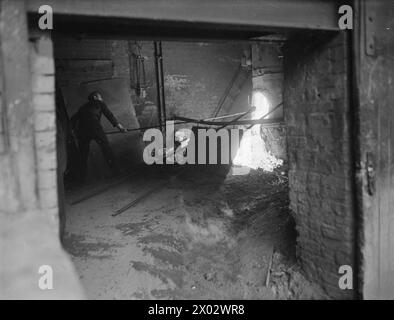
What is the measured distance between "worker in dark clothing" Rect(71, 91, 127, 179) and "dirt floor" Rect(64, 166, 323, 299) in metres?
0.88

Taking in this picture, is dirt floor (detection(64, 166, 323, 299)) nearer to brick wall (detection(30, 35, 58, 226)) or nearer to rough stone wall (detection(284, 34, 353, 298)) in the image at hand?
rough stone wall (detection(284, 34, 353, 298))

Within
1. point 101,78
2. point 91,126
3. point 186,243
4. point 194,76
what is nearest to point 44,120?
point 186,243

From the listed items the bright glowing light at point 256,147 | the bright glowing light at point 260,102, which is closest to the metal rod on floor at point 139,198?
the bright glowing light at point 256,147

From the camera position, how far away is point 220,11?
2684 mm

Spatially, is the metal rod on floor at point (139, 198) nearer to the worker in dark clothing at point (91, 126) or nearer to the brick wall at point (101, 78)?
the worker in dark clothing at point (91, 126)

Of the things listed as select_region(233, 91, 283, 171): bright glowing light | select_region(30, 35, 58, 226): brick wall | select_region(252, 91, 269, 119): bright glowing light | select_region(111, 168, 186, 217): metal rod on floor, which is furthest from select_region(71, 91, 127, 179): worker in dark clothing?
select_region(30, 35, 58, 226): brick wall

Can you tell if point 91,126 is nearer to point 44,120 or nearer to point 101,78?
point 101,78

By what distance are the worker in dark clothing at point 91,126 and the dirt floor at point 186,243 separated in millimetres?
879

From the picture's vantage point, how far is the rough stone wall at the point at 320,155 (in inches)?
128

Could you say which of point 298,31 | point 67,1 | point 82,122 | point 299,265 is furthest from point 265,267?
point 82,122

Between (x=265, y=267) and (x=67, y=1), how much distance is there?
320cm

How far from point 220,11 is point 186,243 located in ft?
9.96

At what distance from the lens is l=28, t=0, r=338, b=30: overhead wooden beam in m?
Result: 2.36

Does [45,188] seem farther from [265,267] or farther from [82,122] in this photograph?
[82,122]
